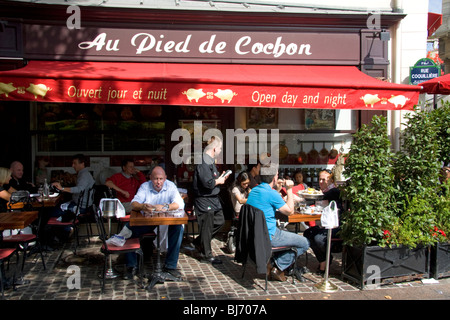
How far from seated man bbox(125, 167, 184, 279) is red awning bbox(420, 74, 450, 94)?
4923 mm

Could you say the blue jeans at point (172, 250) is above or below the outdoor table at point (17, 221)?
below

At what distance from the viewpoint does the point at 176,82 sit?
6086 millimetres

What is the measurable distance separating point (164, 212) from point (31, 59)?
4233 millimetres

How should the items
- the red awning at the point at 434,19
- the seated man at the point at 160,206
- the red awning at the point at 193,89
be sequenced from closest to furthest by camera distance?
the seated man at the point at 160,206
the red awning at the point at 193,89
the red awning at the point at 434,19

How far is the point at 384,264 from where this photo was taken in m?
5.05

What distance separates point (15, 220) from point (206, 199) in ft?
8.76

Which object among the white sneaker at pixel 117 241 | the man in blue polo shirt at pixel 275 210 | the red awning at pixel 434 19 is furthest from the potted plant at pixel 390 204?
the red awning at pixel 434 19

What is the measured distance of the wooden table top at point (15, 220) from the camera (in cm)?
476

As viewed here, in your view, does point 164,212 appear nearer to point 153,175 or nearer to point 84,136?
point 153,175

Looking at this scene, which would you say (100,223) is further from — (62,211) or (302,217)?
(302,217)

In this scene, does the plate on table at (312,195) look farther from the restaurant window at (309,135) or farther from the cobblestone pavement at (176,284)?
the restaurant window at (309,135)

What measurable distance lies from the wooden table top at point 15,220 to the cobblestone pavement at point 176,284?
0.82m
